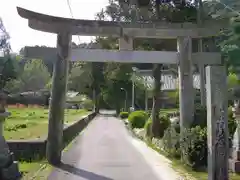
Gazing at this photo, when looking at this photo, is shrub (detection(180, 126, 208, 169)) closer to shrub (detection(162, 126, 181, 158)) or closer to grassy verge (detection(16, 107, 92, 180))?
shrub (detection(162, 126, 181, 158))

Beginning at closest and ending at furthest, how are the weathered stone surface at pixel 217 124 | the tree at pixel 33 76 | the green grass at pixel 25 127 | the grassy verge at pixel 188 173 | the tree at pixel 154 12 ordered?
the weathered stone surface at pixel 217 124
the grassy verge at pixel 188 173
the tree at pixel 154 12
the green grass at pixel 25 127
the tree at pixel 33 76

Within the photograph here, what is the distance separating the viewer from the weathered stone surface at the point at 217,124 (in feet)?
33.4

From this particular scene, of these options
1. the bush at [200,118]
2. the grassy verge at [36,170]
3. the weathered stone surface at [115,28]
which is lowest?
the grassy verge at [36,170]

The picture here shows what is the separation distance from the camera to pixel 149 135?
24.0m

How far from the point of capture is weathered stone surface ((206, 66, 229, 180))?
10.2m

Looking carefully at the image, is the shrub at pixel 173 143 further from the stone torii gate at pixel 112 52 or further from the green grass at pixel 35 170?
the green grass at pixel 35 170

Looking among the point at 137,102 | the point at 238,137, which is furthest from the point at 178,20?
the point at 137,102

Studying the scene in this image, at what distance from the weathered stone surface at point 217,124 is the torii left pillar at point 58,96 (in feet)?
19.2

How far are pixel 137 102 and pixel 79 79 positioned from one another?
1141 centimetres

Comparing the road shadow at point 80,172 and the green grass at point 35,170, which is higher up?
the green grass at point 35,170

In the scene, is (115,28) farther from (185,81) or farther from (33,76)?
(33,76)

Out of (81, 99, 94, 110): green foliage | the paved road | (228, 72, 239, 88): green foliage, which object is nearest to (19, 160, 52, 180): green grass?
the paved road

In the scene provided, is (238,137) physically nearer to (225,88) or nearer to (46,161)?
(225,88)

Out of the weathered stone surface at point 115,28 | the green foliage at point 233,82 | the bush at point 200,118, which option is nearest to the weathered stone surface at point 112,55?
the weathered stone surface at point 115,28
